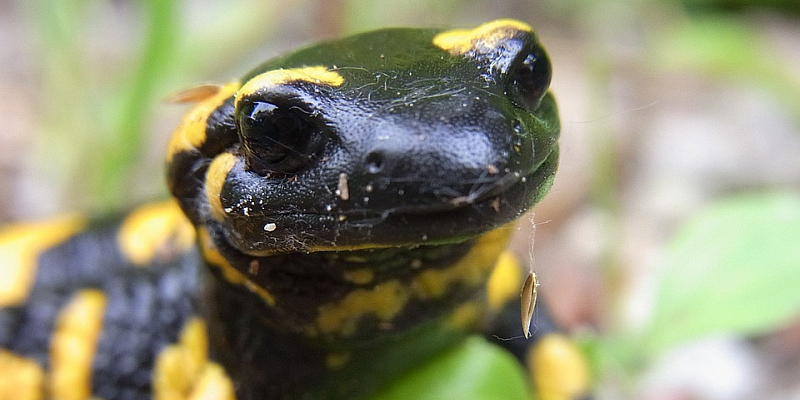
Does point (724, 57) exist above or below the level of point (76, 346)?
below

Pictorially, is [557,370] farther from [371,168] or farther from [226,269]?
[371,168]

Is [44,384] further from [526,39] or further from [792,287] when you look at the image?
[792,287]

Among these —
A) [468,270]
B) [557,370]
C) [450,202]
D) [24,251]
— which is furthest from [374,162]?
[24,251]

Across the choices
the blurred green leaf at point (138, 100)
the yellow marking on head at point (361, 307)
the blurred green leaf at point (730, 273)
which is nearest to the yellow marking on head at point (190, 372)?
the yellow marking on head at point (361, 307)

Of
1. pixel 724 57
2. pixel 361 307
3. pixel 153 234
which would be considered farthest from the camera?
pixel 724 57

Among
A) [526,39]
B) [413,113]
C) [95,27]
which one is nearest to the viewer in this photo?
[413,113]

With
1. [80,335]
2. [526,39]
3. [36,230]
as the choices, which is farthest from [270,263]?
[36,230]
